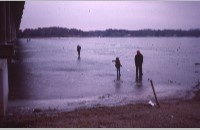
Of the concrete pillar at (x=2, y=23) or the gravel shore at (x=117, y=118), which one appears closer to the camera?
the gravel shore at (x=117, y=118)

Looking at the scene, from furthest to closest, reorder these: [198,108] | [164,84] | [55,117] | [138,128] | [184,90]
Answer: [164,84] < [184,90] < [198,108] < [55,117] < [138,128]

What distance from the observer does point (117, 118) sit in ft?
34.5

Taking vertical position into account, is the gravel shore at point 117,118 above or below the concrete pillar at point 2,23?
below

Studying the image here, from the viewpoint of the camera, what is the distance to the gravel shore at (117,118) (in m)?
9.59

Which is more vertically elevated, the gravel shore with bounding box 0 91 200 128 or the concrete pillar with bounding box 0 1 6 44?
the concrete pillar with bounding box 0 1 6 44

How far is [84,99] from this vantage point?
50.2 feet

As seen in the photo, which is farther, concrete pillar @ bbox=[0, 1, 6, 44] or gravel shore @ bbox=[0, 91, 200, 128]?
concrete pillar @ bbox=[0, 1, 6, 44]

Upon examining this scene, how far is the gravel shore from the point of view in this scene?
959 centimetres

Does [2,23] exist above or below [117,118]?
above

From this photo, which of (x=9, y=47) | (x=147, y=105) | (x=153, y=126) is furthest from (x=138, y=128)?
(x=9, y=47)

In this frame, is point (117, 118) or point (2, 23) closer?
point (117, 118)

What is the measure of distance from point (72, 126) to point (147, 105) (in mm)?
4547

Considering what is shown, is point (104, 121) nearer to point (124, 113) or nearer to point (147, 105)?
point (124, 113)

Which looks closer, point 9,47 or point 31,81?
point 9,47
